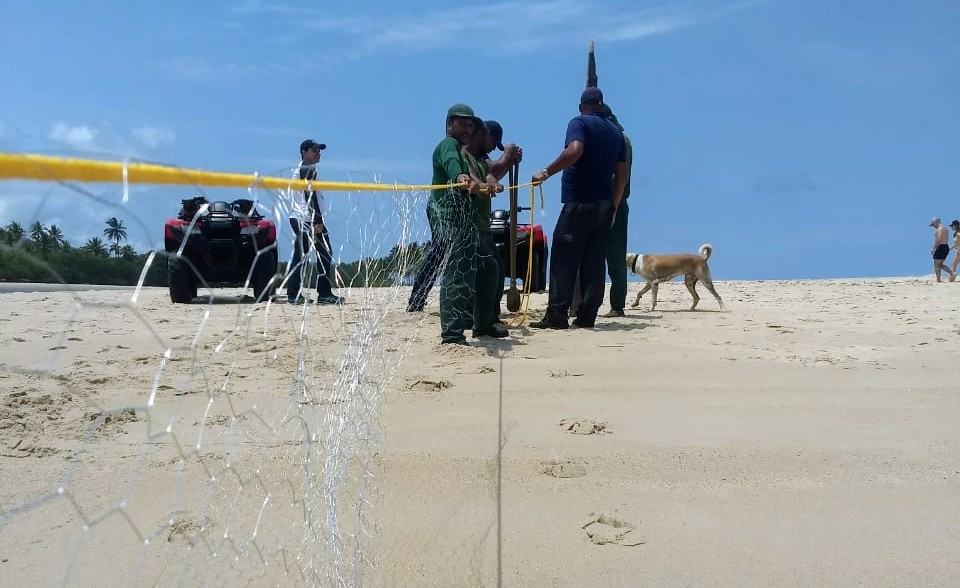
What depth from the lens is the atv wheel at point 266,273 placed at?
1.71 metres

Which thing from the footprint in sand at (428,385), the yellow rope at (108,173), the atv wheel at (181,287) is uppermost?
the yellow rope at (108,173)

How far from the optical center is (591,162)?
6516mm

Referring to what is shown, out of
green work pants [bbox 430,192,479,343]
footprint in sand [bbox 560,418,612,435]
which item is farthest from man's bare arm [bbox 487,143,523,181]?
footprint in sand [bbox 560,418,612,435]

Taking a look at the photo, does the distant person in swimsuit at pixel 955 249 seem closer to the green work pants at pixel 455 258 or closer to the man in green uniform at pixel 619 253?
the man in green uniform at pixel 619 253

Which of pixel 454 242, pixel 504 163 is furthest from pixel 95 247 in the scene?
pixel 504 163

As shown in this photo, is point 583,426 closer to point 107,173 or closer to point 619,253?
point 107,173

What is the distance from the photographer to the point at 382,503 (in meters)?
2.66

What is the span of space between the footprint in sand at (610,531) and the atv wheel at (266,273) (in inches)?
49.1

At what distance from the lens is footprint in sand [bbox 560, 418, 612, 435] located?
3.43 meters

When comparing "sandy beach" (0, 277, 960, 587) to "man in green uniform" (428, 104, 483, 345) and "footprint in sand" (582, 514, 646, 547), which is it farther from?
"man in green uniform" (428, 104, 483, 345)

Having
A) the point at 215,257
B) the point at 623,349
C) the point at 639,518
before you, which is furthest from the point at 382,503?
the point at 215,257

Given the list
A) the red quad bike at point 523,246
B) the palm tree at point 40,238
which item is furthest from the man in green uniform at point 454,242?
the palm tree at point 40,238

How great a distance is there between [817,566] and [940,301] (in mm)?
8504

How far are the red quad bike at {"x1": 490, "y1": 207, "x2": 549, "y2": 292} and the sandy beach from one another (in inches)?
146
